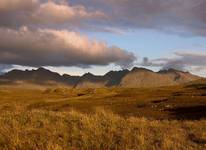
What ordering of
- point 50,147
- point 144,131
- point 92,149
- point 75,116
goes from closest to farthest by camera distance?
point 50,147 → point 92,149 → point 144,131 → point 75,116

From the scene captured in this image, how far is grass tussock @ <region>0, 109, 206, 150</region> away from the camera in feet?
47.1

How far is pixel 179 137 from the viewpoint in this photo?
16.2m

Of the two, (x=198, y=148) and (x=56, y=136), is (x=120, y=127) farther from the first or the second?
(x=198, y=148)

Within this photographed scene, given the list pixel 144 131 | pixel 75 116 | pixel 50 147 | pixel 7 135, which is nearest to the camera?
pixel 50 147

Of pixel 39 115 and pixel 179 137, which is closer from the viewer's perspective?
pixel 179 137

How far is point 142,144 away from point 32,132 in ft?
15.7

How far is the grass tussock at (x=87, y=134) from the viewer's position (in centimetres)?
1435

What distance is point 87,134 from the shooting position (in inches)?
631

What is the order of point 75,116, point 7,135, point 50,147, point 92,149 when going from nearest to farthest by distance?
point 50,147 < point 92,149 < point 7,135 < point 75,116

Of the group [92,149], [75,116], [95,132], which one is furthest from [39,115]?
[92,149]

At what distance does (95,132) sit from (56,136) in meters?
1.49

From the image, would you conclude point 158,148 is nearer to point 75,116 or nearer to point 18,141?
point 18,141

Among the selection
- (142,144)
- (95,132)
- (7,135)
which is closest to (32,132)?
(7,135)

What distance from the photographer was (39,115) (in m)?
20.3
